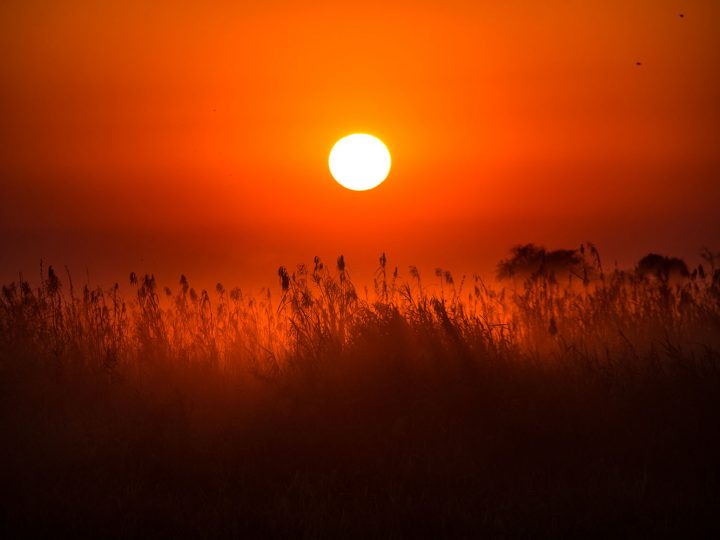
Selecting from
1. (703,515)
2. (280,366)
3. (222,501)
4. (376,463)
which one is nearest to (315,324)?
(280,366)

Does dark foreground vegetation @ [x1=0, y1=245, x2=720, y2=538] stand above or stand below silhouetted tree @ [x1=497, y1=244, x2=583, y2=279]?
below

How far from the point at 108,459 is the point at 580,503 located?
310cm

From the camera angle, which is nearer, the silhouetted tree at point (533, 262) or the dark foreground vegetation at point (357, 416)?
the dark foreground vegetation at point (357, 416)

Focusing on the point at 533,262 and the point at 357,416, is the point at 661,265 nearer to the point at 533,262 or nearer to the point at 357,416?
the point at 533,262

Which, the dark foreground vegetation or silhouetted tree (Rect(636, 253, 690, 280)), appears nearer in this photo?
the dark foreground vegetation

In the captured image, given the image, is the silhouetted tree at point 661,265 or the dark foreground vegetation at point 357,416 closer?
the dark foreground vegetation at point 357,416

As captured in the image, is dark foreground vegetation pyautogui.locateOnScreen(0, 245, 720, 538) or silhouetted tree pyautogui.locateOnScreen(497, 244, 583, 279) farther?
silhouetted tree pyautogui.locateOnScreen(497, 244, 583, 279)

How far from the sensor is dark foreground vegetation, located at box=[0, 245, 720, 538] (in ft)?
14.7

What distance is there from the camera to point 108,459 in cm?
543

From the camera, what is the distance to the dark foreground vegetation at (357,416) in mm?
4488

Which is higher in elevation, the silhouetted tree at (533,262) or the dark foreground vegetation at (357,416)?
the silhouetted tree at (533,262)

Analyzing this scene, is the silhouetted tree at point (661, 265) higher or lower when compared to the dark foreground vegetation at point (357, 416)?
higher

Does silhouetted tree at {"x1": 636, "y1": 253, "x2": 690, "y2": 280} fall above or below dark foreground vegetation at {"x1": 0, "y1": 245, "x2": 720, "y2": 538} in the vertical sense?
above

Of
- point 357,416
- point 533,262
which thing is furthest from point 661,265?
point 357,416
